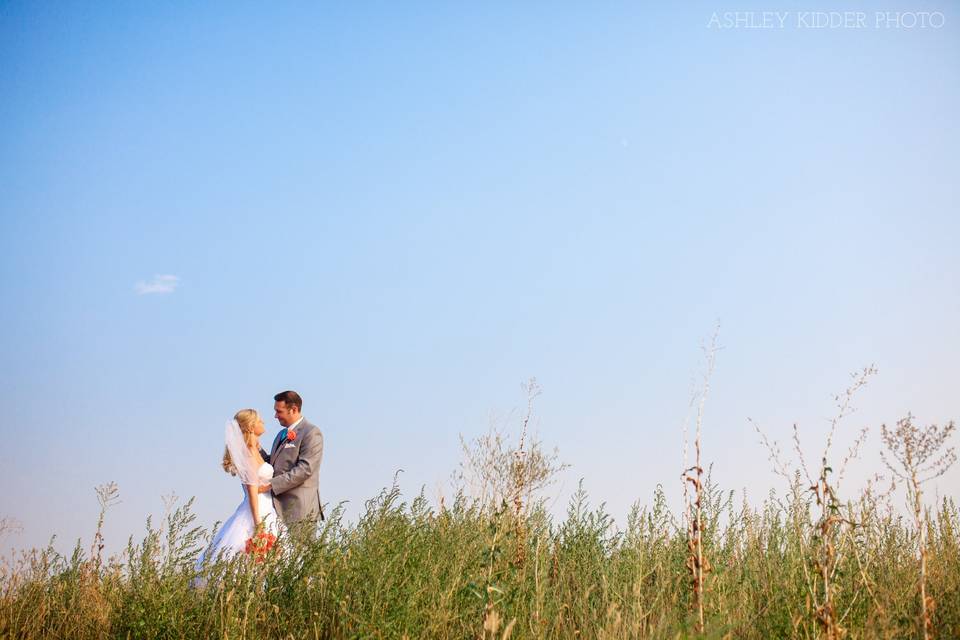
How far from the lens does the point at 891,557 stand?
687 cm

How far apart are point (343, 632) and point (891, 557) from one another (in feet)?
15.7

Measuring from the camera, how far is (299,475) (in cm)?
866

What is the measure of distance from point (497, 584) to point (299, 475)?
185 inches

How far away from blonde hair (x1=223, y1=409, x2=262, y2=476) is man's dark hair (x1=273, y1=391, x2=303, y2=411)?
0.33 m

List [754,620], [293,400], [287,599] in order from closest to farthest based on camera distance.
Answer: [754,620] < [287,599] < [293,400]

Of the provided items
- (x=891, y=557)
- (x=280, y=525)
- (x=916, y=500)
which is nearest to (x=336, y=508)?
(x=280, y=525)

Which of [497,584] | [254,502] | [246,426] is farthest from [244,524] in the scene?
[497,584]

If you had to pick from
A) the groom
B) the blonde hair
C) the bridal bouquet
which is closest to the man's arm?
the groom

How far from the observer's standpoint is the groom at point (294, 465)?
869 centimetres

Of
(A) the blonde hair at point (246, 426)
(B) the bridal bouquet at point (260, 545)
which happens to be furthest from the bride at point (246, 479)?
(B) the bridal bouquet at point (260, 545)

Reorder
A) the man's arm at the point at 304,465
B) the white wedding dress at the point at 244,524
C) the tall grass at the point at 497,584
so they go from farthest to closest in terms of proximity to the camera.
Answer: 1. the man's arm at the point at 304,465
2. the white wedding dress at the point at 244,524
3. the tall grass at the point at 497,584

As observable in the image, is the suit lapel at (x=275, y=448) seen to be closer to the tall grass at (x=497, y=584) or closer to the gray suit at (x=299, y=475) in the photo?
the gray suit at (x=299, y=475)

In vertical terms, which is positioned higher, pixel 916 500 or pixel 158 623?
pixel 916 500

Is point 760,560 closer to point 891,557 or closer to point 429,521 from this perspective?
point 891,557
